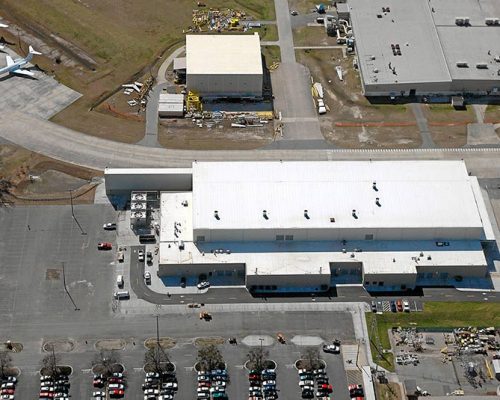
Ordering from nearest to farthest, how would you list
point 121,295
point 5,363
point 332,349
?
point 5,363, point 332,349, point 121,295

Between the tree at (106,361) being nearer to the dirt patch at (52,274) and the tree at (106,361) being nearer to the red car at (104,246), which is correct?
the dirt patch at (52,274)

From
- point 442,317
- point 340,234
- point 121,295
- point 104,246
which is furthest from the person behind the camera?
point 104,246

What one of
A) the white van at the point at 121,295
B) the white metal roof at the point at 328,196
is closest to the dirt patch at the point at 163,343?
the white van at the point at 121,295

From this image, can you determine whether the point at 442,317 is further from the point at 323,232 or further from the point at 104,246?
the point at 104,246

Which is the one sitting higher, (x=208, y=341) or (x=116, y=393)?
(x=208, y=341)

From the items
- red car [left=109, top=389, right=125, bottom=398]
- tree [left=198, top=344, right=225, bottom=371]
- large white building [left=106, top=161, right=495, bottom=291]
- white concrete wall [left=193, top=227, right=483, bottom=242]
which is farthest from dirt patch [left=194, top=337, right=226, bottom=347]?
white concrete wall [left=193, top=227, right=483, bottom=242]

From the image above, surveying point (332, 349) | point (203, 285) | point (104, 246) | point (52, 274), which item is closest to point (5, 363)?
point (52, 274)

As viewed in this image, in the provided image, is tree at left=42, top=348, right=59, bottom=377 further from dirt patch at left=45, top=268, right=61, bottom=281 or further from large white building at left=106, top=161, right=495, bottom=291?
large white building at left=106, top=161, right=495, bottom=291
